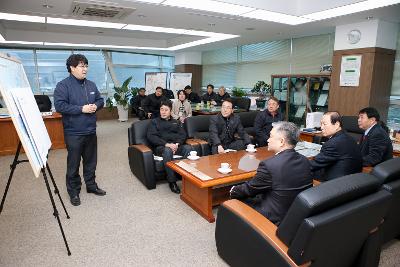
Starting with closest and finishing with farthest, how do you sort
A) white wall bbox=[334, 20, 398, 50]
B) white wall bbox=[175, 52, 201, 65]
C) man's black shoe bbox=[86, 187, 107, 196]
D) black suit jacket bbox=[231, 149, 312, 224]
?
black suit jacket bbox=[231, 149, 312, 224], man's black shoe bbox=[86, 187, 107, 196], white wall bbox=[334, 20, 398, 50], white wall bbox=[175, 52, 201, 65]

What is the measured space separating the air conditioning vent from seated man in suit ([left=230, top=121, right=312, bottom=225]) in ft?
10.8

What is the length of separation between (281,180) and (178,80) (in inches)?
330

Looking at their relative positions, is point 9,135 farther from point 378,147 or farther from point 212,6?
point 378,147

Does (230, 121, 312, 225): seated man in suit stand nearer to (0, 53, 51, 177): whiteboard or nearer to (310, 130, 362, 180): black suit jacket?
(310, 130, 362, 180): black suit jacket

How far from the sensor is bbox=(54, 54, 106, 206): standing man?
2686 millimetres

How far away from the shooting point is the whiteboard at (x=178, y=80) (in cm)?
961

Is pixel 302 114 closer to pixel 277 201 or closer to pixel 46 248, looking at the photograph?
pixel 277 201

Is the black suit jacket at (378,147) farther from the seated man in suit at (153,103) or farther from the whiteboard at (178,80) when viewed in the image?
the whiteboard at (178,80)

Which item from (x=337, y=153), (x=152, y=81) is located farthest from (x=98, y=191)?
(x=152, y=81)

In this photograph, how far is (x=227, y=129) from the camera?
3.99m

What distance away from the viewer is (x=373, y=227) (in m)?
1.60

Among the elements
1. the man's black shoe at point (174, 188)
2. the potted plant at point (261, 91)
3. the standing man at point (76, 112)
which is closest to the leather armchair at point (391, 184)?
the man's black shoe at point (174, 188)

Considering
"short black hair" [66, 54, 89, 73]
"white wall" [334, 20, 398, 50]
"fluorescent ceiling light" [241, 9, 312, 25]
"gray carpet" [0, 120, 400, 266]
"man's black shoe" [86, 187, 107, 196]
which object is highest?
"fluorescent ceiling light" [241, 9, 312, 25]

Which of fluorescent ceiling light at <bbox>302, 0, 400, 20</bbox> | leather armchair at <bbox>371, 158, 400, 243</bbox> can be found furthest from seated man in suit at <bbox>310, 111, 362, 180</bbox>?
fluorescent ceiling light at <bbox>302, 0, 400, 20</bbox>
